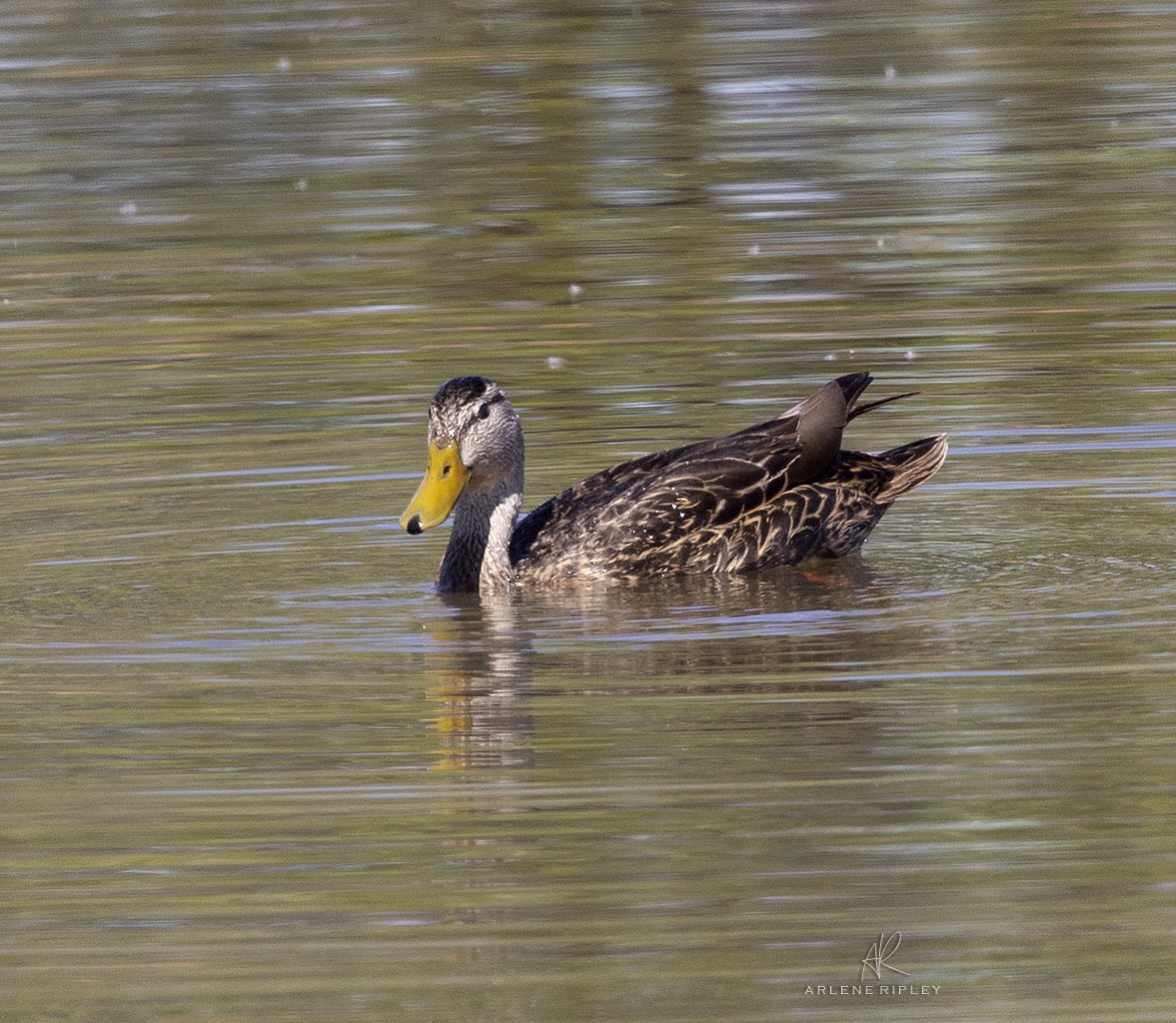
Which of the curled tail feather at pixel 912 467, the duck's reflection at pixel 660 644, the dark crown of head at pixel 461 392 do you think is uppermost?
the dark crown of head at pixel 461 392

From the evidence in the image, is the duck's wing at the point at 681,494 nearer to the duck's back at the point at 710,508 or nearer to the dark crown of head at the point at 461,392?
the duck's back at the point at 710,508

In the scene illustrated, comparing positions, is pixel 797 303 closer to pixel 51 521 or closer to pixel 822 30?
pixel 51 521

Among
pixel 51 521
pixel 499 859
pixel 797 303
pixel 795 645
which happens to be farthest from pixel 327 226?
pixel 499 859

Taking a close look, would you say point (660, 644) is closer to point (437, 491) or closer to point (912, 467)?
point (437, 491)

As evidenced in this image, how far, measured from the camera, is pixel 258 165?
63.3ft

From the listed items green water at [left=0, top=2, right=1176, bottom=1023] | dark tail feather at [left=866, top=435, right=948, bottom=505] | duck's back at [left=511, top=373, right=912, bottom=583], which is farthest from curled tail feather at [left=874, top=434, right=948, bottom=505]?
green water at [left=0, top=2, right=1176, bottom=1023]

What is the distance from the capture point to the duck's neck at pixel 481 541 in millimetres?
10391

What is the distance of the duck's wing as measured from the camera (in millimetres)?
Result: 10273

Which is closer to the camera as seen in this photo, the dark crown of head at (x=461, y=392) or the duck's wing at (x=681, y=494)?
the duck's wing at (x=681, y=494)

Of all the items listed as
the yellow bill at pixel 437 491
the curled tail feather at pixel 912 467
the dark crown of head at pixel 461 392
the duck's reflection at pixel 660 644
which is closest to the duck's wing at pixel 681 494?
the duck's reflection at pixel 660 644

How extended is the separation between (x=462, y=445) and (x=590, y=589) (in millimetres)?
747
